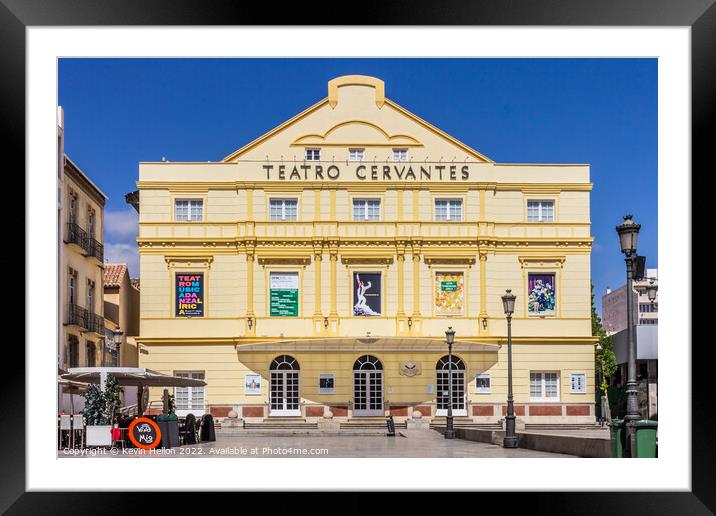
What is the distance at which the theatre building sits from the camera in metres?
25.9

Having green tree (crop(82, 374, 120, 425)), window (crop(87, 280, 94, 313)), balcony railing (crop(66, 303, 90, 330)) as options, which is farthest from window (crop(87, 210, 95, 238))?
green tree (crop(82, 374, 120, 425))

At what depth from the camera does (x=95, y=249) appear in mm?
24812

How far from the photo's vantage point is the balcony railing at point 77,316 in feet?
80.3

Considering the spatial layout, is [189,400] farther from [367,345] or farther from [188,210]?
[188,210]

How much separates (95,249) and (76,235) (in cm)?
53

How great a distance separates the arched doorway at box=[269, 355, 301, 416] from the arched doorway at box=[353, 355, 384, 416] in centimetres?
142

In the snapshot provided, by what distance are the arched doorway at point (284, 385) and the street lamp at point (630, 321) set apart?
36.1ft

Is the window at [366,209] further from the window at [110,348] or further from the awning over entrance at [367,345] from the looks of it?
the window at [110,348]

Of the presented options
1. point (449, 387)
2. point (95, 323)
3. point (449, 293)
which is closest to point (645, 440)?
point (449, 387)

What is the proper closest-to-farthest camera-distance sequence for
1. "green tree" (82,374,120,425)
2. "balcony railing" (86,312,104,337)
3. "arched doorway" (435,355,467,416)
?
"green tree" (82,374,120,425), "balcony railing" (86,312,104,337), "arched doorway" (435,355,467,416)

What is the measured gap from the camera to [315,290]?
2642 cm

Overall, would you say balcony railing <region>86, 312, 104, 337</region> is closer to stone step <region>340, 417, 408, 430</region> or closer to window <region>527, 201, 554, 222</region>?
stone step <region>340, 417, 408, 430</region>
